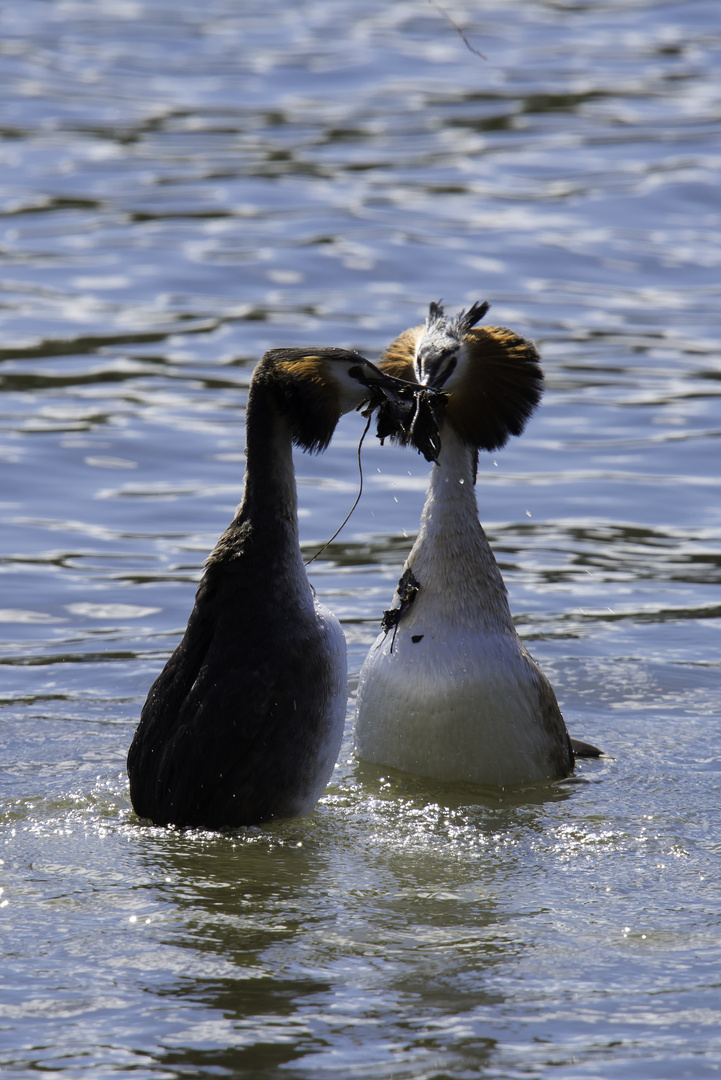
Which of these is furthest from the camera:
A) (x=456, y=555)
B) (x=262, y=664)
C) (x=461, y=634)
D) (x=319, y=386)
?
(x=456, y=555)

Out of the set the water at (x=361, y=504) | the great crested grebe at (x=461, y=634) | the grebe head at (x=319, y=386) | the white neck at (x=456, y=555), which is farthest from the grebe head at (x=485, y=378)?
the water at (x=361, y=504)

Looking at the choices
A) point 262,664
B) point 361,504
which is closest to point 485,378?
point 262,664

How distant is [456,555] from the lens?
23.0 feet

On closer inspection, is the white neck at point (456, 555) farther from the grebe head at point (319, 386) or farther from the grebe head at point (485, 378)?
the grebe head at point (319, 386)

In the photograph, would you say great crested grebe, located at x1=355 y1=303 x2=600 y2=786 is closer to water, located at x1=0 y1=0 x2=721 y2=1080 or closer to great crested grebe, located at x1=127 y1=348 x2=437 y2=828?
water, located at x1=0 y1=0 x2=721 y2=1080

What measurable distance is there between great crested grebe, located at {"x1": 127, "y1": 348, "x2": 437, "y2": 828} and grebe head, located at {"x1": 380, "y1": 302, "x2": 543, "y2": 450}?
3.30 ft

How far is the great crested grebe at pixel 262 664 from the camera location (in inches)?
227

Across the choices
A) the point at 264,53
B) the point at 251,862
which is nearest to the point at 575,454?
the point at 251,862

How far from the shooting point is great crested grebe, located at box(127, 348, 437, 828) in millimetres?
5754

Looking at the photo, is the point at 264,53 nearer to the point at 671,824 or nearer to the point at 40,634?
the point at 40,634

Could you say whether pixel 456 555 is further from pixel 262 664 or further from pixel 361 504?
pixel 361 504

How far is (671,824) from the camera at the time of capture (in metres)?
6.20

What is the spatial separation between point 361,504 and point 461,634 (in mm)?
4193

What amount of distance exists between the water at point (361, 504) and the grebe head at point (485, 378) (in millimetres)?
1594
